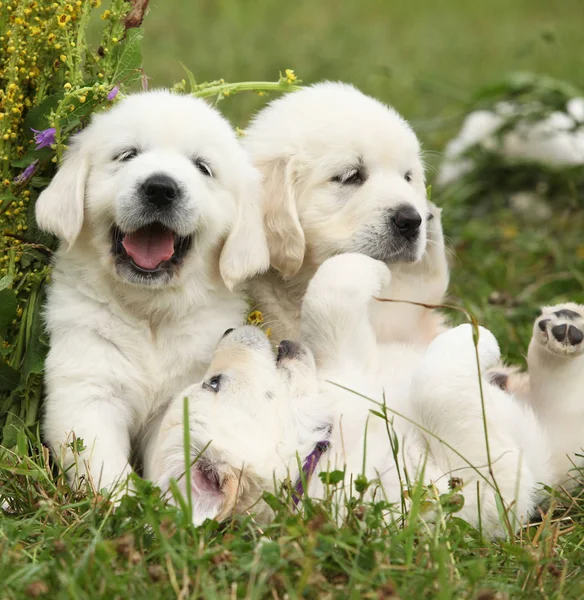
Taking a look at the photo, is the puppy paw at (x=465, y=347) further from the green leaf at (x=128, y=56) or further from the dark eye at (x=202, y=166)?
the green leaf at (x=128, y=56)

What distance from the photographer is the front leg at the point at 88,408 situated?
316 cm

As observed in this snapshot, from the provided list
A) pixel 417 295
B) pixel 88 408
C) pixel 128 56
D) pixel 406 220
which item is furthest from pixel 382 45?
pixel 88 408

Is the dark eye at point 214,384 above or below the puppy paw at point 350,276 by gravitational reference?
below

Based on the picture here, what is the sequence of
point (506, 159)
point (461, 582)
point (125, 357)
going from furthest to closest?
point (506, 159) < point (125, 357) < point (461, 582)

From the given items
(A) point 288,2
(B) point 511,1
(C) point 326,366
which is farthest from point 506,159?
(B) point 511,1

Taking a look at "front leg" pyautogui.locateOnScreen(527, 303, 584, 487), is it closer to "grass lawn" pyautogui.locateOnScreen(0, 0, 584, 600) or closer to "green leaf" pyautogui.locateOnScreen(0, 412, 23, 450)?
"grass lawn" pyautogui.locateOnScreen(0, 0, 584, 600)

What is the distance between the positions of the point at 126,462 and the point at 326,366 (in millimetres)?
837

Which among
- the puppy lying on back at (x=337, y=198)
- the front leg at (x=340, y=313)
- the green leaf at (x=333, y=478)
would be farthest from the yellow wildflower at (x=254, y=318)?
the green leaf at (x=333, y=478)

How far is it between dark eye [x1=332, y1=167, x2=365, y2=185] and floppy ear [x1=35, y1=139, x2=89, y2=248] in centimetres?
108

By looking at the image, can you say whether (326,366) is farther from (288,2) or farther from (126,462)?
(288,2)

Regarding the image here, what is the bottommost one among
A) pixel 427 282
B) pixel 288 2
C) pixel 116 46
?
pixel 288 2

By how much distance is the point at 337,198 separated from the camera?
12.7ft

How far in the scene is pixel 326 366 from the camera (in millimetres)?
3541

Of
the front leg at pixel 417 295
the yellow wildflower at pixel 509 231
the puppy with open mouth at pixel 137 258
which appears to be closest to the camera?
the puppy with open mouth at pixel 137 258
